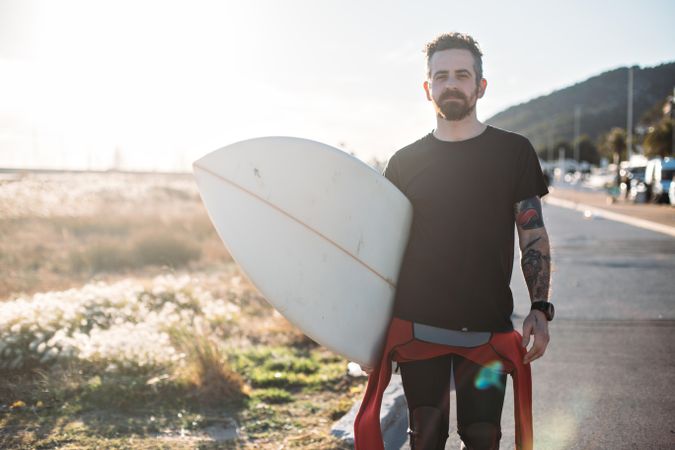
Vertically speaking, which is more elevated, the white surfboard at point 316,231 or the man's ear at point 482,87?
the man's ear at point 482,87

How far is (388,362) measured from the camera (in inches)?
98.0

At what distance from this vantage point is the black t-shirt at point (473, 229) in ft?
7.68

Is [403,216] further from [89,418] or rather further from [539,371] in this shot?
[539,371]

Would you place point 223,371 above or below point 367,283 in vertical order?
below

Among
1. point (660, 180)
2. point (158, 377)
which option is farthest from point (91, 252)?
point (660, 180)

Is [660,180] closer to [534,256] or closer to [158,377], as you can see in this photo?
[158,377]

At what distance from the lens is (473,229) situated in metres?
2.35

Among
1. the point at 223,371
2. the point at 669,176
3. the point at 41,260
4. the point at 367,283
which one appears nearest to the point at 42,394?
the point at 223,371

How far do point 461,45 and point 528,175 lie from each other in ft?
1.82

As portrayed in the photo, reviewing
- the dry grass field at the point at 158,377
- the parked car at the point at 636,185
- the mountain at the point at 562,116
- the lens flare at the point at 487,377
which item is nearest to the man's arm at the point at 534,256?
the lens flare at the point at 487,377

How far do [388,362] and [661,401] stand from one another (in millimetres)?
2588

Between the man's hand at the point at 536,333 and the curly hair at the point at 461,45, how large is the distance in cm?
92

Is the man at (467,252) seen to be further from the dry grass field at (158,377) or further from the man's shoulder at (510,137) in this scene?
the dry grass field at (158,377)

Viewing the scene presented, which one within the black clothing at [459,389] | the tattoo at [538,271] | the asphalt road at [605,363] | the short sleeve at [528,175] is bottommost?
the asphalt road at [605,363]
